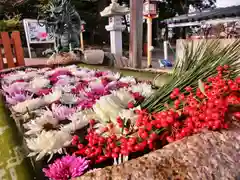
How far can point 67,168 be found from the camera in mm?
638

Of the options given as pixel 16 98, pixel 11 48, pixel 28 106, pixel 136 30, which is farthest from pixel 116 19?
pixel 28 106

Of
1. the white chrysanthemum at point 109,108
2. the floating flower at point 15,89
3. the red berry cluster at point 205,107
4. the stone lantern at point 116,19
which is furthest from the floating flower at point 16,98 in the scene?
the stone lantern at point 116,19

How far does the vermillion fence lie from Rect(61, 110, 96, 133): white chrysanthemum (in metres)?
2.76

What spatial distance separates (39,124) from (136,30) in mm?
3741

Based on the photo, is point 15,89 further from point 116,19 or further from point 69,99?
point 116,19

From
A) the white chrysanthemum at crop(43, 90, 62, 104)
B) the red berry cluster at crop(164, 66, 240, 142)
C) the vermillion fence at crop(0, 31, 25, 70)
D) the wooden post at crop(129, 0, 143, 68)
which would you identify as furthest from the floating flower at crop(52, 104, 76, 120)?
the wooden post at crop(129, 0, 143, 68)

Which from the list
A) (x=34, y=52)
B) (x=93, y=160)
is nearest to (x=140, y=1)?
(x=93, y=160)

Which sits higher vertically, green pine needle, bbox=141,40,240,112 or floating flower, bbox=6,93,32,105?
green pine needle, bbox=141,40,240,112

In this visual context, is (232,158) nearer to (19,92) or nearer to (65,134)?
(65,134)

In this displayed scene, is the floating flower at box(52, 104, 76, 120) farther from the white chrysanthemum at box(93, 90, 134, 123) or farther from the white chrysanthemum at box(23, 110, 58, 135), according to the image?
the white chrysanthemum at box(93, 90, 134, 123)

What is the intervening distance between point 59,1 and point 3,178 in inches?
151

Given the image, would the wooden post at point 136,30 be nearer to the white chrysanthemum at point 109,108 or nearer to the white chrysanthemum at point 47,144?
the white chrysanthemum at point 109,108

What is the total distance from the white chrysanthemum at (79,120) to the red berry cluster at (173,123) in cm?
9

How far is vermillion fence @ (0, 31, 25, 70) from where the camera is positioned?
316 centimetres
